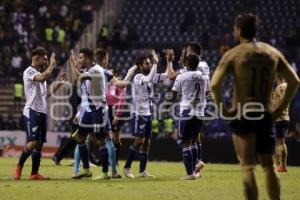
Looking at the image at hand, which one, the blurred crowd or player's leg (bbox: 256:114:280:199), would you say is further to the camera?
the blurred crowd

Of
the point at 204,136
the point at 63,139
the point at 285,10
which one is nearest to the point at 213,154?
the point at 204,136

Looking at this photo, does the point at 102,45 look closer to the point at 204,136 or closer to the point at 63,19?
the point at 63,19

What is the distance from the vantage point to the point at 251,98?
371 inches

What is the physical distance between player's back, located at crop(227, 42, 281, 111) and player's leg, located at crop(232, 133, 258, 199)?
0.40m

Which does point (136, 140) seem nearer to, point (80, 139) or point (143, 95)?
point (143, 95)

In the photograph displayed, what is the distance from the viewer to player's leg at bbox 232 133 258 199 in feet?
30.1

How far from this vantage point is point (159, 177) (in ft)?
54.5

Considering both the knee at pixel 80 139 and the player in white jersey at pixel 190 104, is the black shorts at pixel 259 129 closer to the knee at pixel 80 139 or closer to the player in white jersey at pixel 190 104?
the player in white jersey at pixel 190 104

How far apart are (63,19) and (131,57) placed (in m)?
3.85

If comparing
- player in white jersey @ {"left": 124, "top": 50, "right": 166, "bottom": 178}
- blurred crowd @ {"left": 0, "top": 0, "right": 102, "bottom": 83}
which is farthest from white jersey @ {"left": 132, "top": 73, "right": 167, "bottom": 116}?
blurred crowd @ {"left": 0, "top": 0, "right": 102, "bottom": 83}

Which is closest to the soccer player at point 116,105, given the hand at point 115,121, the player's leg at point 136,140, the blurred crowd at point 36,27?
the hand at point 115,121

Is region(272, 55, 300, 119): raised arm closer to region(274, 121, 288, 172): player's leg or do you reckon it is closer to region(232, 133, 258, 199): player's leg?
region(232, 133, 258, 199): player's leg

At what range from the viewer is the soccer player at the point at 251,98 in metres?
9.34

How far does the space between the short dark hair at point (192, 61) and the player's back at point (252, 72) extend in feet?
19.2
